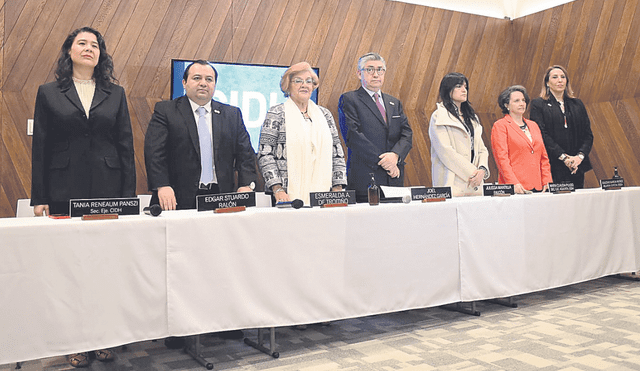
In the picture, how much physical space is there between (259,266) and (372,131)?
5.06 feet

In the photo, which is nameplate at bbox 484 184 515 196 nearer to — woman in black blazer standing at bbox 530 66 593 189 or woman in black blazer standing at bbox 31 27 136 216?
woman in black blazer standing at bbox 530 66 593 189

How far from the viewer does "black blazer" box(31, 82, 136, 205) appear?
232cm


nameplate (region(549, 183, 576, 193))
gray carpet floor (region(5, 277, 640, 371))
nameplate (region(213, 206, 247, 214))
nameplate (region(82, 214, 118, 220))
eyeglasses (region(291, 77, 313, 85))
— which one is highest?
eyeglasses (region(291, 77, 313, 85))

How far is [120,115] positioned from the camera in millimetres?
2473

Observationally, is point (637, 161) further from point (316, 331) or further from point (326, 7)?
point (316, 331)

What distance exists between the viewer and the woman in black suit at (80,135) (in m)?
2.32

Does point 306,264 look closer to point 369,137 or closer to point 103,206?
point 103,206

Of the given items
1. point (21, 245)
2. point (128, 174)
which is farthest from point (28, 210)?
point (21, 245)

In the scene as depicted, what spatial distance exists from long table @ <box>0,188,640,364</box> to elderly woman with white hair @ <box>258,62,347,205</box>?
0.59 meters

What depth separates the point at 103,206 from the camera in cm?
194

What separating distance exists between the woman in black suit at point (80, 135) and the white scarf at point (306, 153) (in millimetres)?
849

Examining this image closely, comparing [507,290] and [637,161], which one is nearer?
[507,290]

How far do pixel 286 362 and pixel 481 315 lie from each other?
1.28 m

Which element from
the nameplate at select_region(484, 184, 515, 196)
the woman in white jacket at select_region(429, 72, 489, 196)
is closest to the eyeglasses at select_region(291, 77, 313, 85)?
the woman in white jacket at select_region(429, 72, 489, 196)
